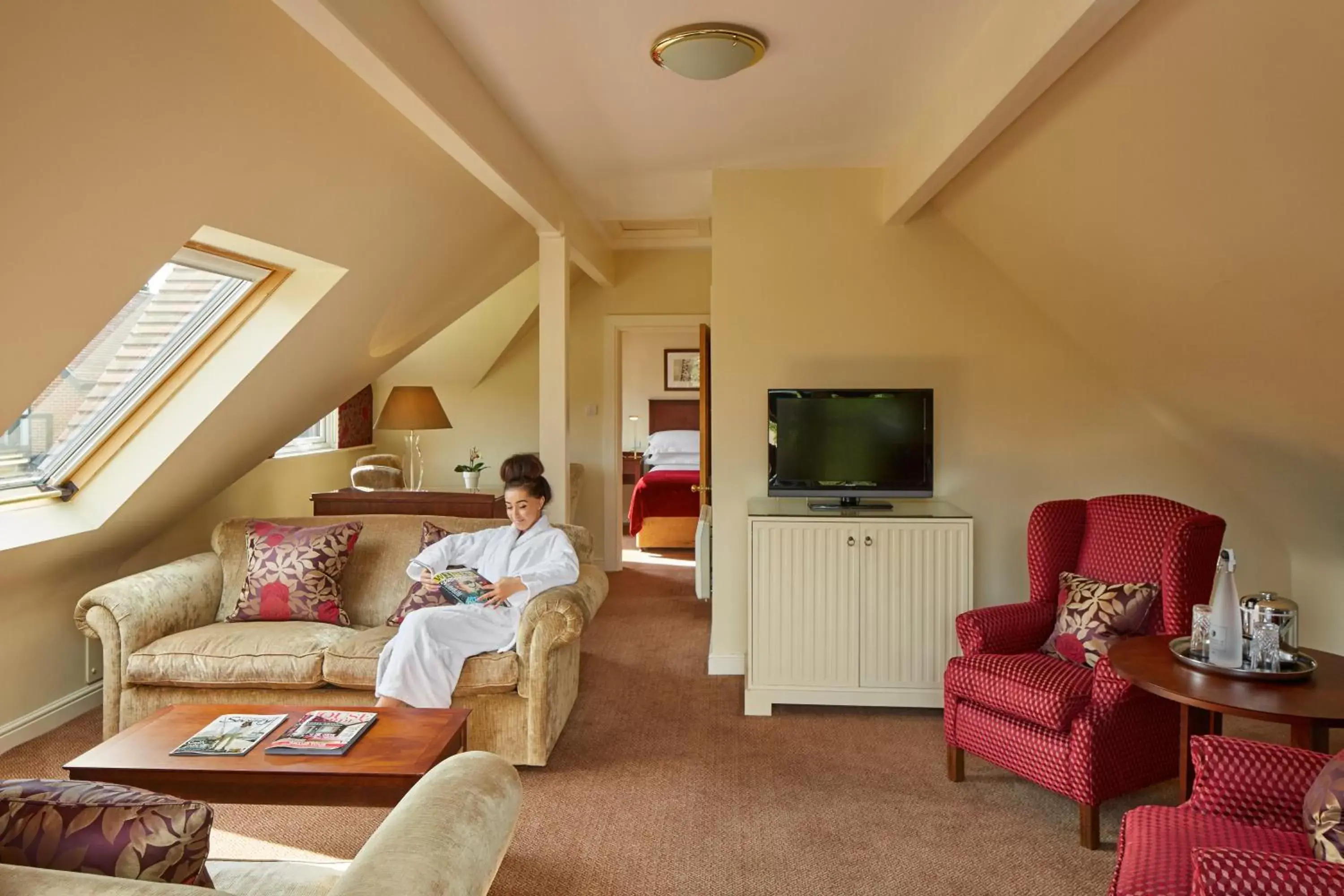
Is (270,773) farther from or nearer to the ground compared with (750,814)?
farther from the ground

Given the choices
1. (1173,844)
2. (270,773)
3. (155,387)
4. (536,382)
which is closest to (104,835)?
(270,773)

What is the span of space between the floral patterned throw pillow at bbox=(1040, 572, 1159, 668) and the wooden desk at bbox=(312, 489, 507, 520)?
2807mm

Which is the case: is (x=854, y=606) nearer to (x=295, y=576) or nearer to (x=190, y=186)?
(x=295, y=576)

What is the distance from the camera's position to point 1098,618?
3148 millimetres

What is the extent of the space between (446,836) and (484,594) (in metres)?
1.99

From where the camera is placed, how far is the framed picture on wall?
962cm

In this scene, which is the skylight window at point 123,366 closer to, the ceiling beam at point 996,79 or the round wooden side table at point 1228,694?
the ceiling beam at point 996,79

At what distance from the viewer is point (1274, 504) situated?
3.93 meters

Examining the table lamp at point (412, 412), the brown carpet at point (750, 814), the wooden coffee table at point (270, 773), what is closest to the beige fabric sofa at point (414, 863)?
the wooden coffee table at point (270, 773)

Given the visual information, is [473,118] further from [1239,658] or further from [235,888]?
[1239,658]

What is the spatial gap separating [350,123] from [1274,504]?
3889mm

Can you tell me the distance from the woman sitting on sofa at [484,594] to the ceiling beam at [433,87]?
1142 mm

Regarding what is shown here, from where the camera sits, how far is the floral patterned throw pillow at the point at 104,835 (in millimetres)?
1282

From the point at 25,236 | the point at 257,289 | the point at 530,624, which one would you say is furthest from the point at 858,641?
the point at 25,236
